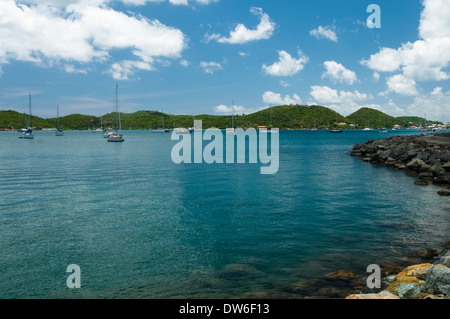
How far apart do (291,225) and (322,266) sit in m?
5.46

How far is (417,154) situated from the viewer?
43281mm

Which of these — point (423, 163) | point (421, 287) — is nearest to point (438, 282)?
point (421, 287)

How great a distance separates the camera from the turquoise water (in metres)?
11.4

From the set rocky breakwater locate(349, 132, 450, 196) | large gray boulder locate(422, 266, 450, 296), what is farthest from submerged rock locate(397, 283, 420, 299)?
rocky breakwater locate(349, 132, 450, 196)

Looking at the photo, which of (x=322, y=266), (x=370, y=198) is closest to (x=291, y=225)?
(x=322, y=266)

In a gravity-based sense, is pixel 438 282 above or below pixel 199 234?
above

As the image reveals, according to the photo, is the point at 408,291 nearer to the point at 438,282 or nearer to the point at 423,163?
the point at 438,282

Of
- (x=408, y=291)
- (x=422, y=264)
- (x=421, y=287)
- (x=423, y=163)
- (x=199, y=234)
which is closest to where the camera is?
(x=408, y=291)

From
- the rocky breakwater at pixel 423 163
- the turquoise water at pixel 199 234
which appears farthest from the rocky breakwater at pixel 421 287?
the rocky breakwater at pixel 423 163

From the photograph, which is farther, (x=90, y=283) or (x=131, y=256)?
(x=131, y=256)

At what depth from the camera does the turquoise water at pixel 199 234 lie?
449 inches

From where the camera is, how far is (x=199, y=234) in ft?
54.5

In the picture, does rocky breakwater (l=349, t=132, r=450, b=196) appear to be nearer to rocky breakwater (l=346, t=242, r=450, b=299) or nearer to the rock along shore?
the rock along shore

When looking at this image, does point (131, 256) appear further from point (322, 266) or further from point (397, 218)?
point (397, 218)
